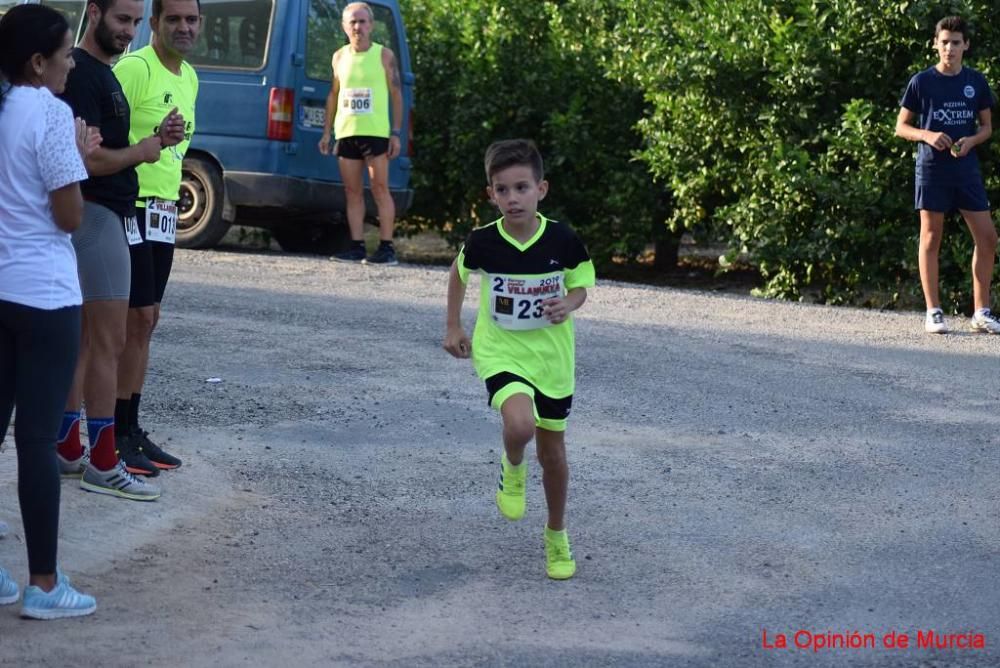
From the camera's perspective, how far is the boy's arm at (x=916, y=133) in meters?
10.4

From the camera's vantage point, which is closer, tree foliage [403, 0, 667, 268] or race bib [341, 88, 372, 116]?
race bib [341, 88, 372, 116]

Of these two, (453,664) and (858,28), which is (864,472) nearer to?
(453,664)

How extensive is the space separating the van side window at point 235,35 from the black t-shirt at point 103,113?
7621 millimetres

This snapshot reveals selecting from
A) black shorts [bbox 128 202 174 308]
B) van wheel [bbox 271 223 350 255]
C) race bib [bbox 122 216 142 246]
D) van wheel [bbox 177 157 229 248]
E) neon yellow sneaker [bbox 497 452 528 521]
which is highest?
race bib [bbox 122 216 142 246]

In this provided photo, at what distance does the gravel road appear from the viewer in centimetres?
487

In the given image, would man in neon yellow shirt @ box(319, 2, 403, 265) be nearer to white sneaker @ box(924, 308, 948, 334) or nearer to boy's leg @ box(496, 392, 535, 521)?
white sneaker @ box(924, 308, 948, 334)

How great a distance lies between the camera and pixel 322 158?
1376 cm

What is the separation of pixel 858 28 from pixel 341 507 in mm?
7320

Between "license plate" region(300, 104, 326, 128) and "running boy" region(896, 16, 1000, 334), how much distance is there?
514 cm

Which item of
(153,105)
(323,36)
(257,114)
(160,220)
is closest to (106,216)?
(160,220)

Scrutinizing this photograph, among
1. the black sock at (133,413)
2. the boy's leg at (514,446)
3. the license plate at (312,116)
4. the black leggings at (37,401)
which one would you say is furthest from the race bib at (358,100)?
the black leggings at (37,401)

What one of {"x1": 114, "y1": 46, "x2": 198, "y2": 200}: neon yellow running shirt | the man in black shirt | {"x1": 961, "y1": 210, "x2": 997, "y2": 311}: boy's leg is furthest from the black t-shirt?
{"x1": 961, "y1": 210, "x2": 997, "y2": 311}: boy's leg

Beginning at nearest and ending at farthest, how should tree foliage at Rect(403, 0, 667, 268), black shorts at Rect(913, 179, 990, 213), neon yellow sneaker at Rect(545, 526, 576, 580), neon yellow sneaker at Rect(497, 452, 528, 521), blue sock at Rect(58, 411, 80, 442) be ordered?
1. neon yellow sneaker at Rect(545, 526, 576, 580)
2. neon yellow sneaker at Rect(497, 452, 528, 521)
3. blue sock at Rect(58, 411, 80, 442)
4. black shorts at Rect(913, 179, 990, 213)
5. tree foliage at Rect(403, 0, 667, 268)

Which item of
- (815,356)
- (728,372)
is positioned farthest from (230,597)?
(815,356)
